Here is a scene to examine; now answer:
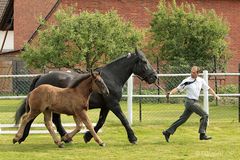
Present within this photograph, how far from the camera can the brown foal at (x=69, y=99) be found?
1218 centimetres

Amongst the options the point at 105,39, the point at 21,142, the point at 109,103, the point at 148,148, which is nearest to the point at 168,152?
the point at 148,148

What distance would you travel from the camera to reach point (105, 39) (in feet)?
86.2

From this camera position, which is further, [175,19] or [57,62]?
[175,19]

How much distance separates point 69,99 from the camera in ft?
40.1

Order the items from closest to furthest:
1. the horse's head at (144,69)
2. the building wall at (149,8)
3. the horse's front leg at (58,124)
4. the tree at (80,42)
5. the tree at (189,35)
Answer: the horse's head at (144,69), the horse's front leg at (58,124), the tree at (80,42), the tree at (189,35), the building wall at (149,8)

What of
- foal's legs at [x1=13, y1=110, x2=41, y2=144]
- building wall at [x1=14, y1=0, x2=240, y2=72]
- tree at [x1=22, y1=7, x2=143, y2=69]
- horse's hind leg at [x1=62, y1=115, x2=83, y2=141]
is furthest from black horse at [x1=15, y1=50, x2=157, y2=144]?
building wall at [x1=14, y1=0, x2=240, y2=72]

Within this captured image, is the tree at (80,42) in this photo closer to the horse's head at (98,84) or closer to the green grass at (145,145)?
the green grass at (145,145)

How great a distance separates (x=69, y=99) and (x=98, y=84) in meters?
0.67

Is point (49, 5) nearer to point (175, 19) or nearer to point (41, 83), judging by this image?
point (175, 19)

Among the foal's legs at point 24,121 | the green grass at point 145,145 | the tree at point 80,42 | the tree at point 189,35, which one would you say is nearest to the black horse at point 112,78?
the foal's legs at point 24,121

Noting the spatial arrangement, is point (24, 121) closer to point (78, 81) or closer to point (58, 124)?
point (58, 124)

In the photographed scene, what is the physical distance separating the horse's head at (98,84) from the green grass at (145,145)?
1.18m

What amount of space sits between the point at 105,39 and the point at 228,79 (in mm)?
10355

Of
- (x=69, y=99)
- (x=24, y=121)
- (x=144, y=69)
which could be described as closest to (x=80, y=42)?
(x=144, y=69)
